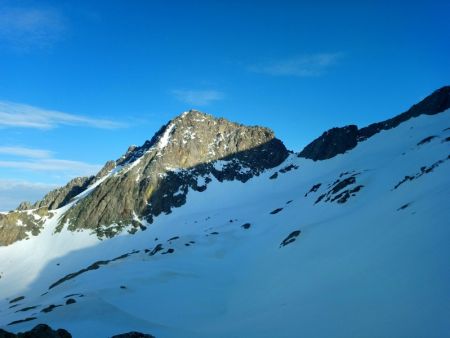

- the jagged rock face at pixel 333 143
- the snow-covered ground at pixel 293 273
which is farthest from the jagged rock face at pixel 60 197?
the jagged rock face at pixel 333 143

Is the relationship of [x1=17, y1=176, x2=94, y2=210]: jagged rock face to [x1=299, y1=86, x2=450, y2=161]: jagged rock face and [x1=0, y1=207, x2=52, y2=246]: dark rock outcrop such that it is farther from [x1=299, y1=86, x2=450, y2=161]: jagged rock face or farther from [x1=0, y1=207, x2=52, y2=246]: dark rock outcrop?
[x1=299, y1=86, x2=450, y2=161]: jagged rock face

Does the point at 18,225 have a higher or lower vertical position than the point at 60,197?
lower

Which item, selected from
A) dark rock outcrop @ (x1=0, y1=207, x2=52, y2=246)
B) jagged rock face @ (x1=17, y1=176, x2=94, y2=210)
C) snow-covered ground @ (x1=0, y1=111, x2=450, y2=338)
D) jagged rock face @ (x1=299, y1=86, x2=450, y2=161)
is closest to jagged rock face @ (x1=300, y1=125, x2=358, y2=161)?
jagged rock face @ (x1=299, y1=86, x2=450, y2=161)

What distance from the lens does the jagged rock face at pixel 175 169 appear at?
14612 cm

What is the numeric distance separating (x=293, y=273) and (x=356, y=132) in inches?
4735

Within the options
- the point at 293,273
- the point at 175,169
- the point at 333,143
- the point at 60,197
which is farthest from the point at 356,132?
the point at 60,197

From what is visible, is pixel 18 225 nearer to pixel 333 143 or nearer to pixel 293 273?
pixel 333 143

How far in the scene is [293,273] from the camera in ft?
170

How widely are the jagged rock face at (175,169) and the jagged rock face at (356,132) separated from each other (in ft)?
71.8

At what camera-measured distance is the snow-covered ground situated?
30.0 metres

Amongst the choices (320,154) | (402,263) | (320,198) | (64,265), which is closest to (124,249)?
(64,265)

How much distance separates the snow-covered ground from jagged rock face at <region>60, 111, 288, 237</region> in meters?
20.7

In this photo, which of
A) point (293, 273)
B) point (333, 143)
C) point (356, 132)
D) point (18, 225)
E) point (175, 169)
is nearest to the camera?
point (293, 273)

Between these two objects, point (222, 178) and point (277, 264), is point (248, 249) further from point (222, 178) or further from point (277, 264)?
point (222, 178)
